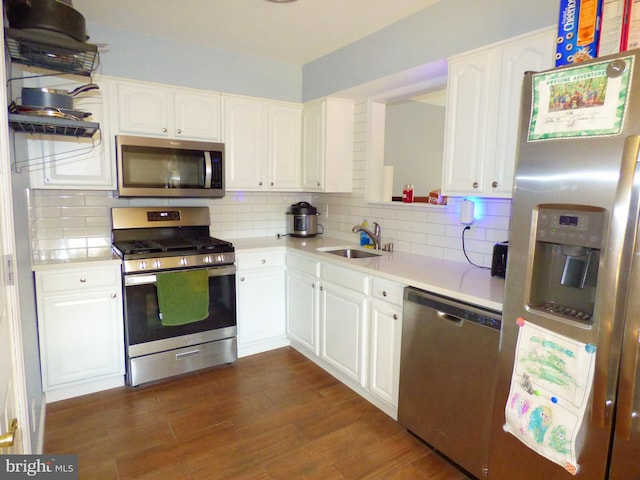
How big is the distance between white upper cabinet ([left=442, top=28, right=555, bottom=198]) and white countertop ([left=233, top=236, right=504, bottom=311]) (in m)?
0.47

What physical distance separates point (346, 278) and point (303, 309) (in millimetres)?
683

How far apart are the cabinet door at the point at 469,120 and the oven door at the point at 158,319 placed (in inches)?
70.0

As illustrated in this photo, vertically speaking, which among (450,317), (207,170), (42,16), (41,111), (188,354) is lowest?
(188,354)

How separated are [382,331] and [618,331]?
1.30m

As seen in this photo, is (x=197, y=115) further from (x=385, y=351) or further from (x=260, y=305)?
(x=385, y=351)

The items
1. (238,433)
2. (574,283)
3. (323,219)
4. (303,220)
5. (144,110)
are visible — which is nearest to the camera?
(574,283)

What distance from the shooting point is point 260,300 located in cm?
327

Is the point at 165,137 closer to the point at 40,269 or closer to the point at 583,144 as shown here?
the point at 40,269

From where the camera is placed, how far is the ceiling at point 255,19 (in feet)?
8.05

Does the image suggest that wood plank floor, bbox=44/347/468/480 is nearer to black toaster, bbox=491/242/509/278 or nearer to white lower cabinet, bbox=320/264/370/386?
white lower cabinet, bbox=320/264/370/386

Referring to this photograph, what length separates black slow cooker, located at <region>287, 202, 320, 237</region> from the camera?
3713 millimetres

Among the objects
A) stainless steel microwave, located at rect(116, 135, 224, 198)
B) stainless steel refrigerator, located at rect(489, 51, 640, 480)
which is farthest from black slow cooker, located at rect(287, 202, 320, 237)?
stainless steel refrigerator, located at rect(489, 51, 640, 480)

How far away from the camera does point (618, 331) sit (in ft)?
4.11

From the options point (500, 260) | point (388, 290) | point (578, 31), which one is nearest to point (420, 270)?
point (388, 290)
